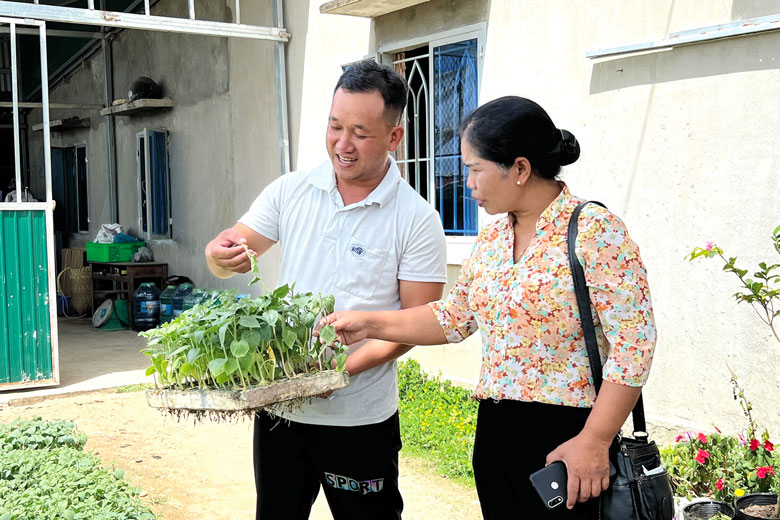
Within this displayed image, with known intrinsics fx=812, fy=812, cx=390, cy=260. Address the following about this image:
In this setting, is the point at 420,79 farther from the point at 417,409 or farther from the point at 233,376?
the point at 233,376

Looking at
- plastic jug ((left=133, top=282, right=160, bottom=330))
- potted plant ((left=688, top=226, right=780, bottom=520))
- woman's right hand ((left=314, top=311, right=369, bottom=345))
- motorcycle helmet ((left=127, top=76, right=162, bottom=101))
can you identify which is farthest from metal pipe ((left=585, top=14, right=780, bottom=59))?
motorcycle helmet ((left=127, top=76, right=162, bottom=101))

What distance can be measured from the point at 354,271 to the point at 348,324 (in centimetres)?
21

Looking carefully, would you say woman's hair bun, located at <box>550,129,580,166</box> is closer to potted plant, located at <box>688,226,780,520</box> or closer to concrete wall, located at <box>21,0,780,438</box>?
potted plant, located at <box>688,226,780,520</box>

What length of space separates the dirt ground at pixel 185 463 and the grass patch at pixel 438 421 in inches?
4.6

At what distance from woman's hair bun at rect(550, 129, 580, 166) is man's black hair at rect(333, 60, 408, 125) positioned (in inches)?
24.4

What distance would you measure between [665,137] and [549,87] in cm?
105

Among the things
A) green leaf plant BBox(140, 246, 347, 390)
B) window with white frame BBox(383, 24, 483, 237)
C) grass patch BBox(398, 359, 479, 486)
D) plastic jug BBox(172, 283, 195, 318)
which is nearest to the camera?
green leaf plant BBox(140, 246, 347, 390)

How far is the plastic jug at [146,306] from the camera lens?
10570mm

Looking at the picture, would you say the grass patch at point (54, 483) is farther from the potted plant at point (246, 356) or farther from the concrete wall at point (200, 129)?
the concrete wall at point (200, 129)

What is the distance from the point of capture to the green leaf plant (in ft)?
7.58

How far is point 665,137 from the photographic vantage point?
4629 mm

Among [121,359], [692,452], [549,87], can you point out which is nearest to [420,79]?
[549,87]

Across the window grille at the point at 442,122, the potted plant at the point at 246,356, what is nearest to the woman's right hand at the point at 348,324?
the potted plant at the point at 246,356

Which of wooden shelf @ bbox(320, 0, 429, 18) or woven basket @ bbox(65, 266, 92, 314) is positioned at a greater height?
wooden shelf @ bbox(320, 0, 429, 18)
